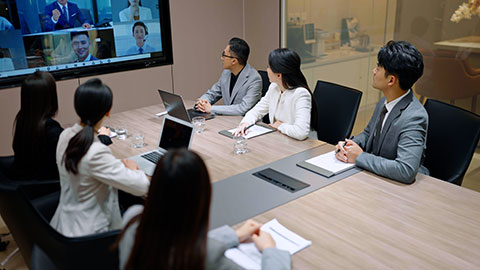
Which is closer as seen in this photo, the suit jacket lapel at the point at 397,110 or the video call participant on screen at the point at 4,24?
the suit jacket lapel at the point at 397,110

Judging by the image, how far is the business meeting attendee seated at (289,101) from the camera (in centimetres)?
300

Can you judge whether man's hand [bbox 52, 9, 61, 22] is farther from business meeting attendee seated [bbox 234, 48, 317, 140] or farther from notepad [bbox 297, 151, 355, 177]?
notepad [bbox 297, 151, 355, 177]

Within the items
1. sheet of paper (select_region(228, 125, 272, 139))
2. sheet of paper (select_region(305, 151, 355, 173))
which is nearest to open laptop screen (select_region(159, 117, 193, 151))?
sheet of paper (select_region(228, 125, 272, 139))

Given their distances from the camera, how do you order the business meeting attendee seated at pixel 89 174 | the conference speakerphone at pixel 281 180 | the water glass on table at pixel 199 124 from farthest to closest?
the water glass on table at pixel 199 124, the conference speakerphone at pixel 281 180, the business meeting attendee seated at pixel 89 174

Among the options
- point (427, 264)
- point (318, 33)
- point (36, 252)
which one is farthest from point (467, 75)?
point (36, 252)

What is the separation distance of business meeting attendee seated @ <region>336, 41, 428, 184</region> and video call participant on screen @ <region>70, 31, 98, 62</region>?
10.4 ft

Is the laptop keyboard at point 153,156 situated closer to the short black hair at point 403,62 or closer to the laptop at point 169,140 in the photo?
the laptop at point 169,140

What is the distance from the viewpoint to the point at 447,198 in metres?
2.11

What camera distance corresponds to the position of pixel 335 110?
11.2 ft

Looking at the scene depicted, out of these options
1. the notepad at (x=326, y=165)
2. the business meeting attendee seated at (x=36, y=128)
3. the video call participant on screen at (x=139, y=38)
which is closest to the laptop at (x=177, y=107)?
the business meeting attendee seated at (x=36, y=128)

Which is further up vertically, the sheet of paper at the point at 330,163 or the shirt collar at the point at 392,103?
the shirt collar at the point at 392,103

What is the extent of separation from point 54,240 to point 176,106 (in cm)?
174

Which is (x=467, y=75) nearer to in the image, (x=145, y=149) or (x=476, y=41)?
(x=476, y=41)

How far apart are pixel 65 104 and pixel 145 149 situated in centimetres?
210
